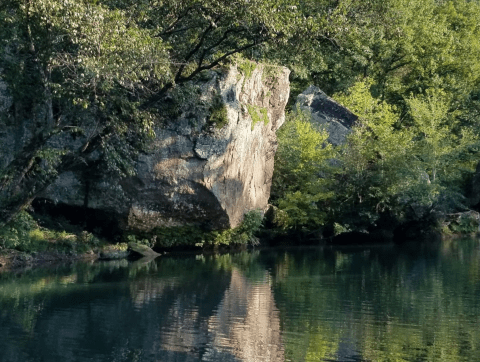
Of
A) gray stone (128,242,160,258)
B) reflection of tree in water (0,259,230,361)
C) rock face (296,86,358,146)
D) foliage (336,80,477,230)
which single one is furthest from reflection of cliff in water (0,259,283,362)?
rock face (296,86,358,146)

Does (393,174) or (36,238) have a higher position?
(393,174)

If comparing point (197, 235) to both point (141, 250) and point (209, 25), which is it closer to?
point (141, 250)

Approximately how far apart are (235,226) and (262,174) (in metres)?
3.47

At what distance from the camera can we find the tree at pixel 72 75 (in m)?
21.0

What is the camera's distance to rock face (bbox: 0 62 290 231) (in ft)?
101

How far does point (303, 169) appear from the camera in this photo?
1517 inches

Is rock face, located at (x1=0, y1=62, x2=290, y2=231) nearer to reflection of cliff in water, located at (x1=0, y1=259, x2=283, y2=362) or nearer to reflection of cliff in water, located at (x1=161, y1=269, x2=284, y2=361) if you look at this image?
reflection of cliff in water, located at (x1=0, y1=259, x2=283, y2=362)

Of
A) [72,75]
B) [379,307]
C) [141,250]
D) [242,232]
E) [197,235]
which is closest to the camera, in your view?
[379,307]

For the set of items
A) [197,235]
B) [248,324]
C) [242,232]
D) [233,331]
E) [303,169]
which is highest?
[303,169]

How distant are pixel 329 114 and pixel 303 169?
5.20 metres

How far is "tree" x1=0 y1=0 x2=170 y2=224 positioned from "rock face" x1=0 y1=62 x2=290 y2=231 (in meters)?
4.57

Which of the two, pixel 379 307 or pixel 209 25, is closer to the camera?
pixel 379 307

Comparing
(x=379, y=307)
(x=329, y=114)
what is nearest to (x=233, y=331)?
(x=379, y=307)

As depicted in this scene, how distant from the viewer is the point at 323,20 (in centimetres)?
2334
